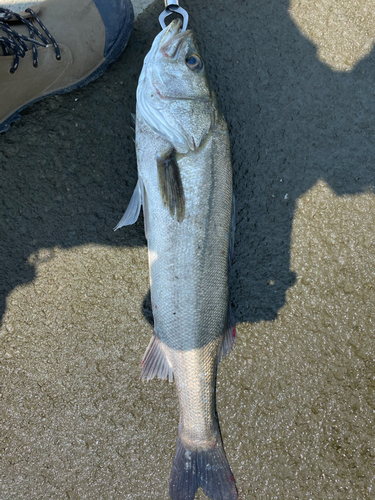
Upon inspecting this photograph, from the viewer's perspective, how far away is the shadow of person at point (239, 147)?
2.59 m

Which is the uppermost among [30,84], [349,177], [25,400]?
[30,84]

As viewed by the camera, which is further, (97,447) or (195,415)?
(97,447)

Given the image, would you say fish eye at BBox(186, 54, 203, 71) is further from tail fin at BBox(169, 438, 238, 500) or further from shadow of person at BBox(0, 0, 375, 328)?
tail fin at BBox(169, 438, 238, 500)

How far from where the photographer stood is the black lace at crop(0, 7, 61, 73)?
88.1 inches

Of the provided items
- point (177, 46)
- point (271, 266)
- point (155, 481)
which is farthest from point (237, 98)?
point (155, 481)

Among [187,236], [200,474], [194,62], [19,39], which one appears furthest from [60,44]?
[200,474]

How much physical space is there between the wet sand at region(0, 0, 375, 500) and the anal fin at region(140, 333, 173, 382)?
36 centimetres

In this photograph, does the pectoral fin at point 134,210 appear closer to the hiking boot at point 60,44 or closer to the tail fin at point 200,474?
the hiking boot at point 60,44

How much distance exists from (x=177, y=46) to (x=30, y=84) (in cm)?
110

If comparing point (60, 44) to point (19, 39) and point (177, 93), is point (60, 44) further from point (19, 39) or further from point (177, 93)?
point (177, 93)

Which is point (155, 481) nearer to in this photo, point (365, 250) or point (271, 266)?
point (271, 266)

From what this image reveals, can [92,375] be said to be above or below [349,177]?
below

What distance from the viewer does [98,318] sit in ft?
8.48

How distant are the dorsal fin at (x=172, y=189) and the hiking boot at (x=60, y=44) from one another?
1148 mm
